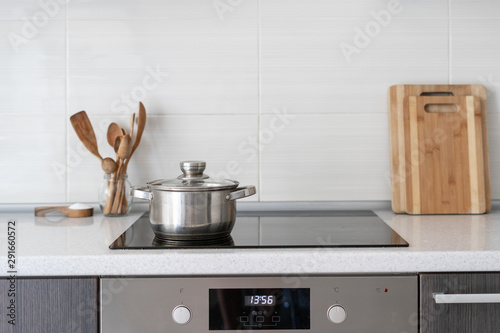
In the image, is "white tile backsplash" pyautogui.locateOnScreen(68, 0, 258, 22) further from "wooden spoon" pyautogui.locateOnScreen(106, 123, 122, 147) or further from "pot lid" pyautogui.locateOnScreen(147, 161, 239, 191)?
"pot lid" pyautogui.locateOnScreen(147, 161, 239, 191)

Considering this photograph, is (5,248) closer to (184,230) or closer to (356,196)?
(184,230)

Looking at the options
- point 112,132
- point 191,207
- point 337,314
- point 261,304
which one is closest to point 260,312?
point 261,304

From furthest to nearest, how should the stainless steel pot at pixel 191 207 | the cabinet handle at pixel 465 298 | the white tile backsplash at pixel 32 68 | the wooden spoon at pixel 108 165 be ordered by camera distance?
the white tile backsplash at pixel 32 68 < the wooden spoon at pixel 108 165 < the stainless steel pot at pixel 191 207 < the cabinet handle at pixel 465 298

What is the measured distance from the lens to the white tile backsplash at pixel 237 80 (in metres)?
1.47

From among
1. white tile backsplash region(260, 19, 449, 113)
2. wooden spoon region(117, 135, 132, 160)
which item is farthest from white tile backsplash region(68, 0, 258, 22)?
wooden spoon region(117, 135, 132, 160)

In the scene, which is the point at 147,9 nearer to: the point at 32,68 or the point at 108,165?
the point at 32,68

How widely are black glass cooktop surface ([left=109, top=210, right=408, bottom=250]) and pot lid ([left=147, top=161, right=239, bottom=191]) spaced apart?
0.12 m

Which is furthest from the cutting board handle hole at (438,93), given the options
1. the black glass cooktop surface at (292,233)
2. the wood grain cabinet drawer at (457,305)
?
the wood grain cabinet drawer at (457,305)

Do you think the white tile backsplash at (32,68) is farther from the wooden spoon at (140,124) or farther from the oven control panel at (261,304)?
the oven control panel at (261,304)

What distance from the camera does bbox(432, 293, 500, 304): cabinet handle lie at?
908 millimetres

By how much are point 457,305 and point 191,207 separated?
569 mm

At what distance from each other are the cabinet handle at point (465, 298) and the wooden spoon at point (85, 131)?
39.0 inches

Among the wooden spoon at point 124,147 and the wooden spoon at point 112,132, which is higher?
the wooden spoon at point 112,132

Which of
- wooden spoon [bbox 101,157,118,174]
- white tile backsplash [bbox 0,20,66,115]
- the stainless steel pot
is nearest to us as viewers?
the stainless steel pot
